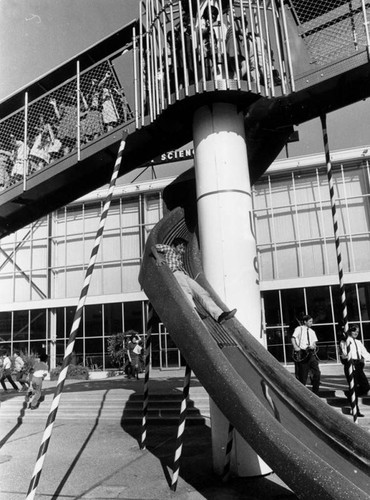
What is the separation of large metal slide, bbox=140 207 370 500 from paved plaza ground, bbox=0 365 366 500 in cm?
111

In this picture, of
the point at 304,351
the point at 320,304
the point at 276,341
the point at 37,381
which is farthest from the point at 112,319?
the point at 304,351

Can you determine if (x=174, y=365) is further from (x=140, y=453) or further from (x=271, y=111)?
(x=271, y=111)

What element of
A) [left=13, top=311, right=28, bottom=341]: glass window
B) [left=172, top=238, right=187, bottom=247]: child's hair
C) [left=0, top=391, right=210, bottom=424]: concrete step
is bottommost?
[left=0, top=391, right=210, bottom=424]: concrete step

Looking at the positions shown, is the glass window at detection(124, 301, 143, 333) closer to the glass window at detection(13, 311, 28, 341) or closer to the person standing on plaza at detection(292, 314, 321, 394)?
the glass window at detection(13, 311, 28, 341)

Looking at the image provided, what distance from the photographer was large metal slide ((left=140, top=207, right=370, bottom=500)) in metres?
3.54

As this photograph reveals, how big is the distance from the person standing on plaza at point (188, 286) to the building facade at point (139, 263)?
62.1 ft

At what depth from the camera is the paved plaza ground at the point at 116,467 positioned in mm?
5332

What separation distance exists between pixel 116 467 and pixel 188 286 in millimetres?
2822

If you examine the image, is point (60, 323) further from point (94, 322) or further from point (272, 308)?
point (272, 308)

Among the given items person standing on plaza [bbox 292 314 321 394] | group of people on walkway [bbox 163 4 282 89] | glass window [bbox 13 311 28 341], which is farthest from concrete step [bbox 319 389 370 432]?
glass window [bbox 13 311 28 341]

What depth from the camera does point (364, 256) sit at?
27125mm

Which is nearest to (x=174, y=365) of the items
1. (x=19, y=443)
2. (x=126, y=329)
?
(x=126, y=329)

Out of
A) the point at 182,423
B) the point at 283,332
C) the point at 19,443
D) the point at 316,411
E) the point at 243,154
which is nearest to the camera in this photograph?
the point at 316,411

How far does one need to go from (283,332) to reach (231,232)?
21111 mm
